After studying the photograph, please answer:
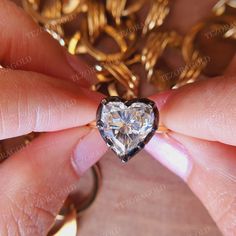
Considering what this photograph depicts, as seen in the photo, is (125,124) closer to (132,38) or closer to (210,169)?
(210,169)

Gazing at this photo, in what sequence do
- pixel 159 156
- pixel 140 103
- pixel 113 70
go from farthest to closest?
pixel 113 70, pixel 159 156, pixel 140 103

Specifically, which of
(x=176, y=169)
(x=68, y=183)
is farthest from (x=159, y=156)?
(x=68, y=183)

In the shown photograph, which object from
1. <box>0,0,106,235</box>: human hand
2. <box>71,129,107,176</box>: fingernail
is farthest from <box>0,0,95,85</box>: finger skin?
<box>71,129,107,176</box>: fingernail

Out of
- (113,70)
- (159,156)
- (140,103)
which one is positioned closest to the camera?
(140,103)

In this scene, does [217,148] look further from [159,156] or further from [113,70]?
[113,70]

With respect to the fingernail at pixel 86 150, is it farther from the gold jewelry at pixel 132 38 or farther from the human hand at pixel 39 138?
the gold jewelry at pixel 132 38

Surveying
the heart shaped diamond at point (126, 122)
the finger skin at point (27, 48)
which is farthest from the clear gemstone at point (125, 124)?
the finger skin at point (27, 48)
